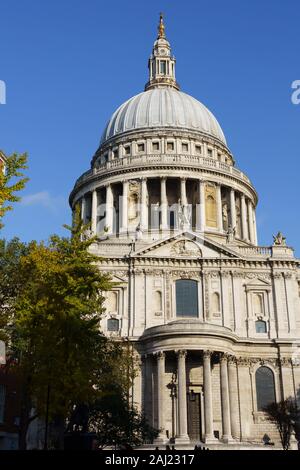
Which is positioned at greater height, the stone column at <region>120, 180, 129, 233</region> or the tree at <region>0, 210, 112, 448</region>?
→ the stone column at <region>120, 180, 129, 233</region>

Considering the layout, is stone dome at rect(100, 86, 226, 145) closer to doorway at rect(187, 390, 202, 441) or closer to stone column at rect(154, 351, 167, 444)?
stone column at rect(154, 351, 167, 444)

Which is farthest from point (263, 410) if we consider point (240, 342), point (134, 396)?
point (134, 396)

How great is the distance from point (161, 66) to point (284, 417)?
6045 cm

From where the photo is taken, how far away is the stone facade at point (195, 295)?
163 feet

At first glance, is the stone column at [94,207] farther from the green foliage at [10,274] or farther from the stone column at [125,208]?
the green foliage at [10,274]

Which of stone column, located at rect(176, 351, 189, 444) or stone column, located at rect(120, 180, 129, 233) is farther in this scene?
stone column, located at rect(120, 180, 129, 233)

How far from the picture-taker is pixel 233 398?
166 ft

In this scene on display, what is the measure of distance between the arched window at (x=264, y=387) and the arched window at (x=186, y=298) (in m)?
7.68

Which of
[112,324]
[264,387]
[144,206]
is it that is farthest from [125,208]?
[264,387]

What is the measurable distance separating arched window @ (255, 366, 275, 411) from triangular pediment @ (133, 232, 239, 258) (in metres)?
10.7

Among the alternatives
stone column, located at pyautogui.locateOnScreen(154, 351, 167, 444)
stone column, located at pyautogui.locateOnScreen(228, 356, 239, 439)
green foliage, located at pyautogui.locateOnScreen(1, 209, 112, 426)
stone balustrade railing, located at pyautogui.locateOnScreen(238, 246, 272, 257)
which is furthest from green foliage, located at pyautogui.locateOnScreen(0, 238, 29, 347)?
stone balustrade railing, located at pyautogui.locateOnScreen(238, 246, 272, 257)

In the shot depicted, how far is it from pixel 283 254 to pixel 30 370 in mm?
35118

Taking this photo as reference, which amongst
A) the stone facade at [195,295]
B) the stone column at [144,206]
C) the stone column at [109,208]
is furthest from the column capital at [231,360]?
the stone column at [109,208]

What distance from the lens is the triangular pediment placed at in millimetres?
56844
